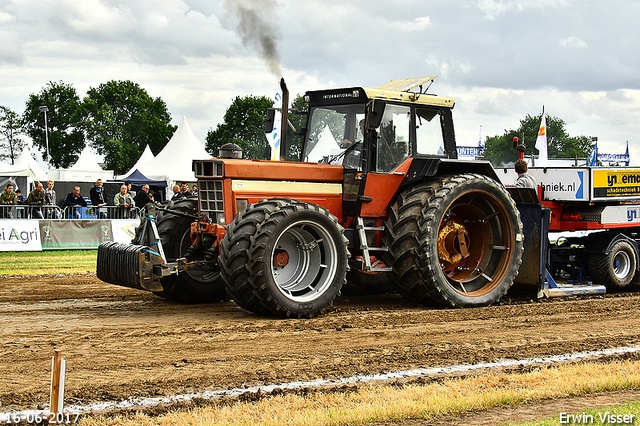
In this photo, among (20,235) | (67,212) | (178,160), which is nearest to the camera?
(20,235)

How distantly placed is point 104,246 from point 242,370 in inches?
137

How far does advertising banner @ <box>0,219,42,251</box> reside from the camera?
701 inches

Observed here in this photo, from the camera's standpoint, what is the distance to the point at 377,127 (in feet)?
28.3

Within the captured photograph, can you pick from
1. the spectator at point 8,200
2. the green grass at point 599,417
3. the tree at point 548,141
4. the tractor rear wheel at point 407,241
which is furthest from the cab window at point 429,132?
the tree at point 548,141

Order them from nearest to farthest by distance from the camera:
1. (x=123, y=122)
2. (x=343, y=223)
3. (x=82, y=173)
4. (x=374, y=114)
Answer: (x=374, y=114)
(x=343, y=223)
(x=82, y=173)
(x=123, y=122)

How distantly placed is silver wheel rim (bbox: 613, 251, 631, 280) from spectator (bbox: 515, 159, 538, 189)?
1.77 m

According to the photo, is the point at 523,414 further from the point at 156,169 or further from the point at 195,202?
the point at 156,169

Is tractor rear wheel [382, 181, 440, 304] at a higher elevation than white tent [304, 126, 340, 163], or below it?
below

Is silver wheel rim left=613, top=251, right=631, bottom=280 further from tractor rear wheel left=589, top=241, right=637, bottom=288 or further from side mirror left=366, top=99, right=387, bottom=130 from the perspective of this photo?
side mirror left=366, top=99, right=387, bottom=130

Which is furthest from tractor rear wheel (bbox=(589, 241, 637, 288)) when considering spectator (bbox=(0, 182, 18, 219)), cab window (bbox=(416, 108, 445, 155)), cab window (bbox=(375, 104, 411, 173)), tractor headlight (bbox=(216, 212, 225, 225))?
spectator (bbox=(0, 182, 18, 219))

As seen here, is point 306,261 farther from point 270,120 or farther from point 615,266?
point 615,266

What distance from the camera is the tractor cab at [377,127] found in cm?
873

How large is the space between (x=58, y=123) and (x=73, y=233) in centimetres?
6210

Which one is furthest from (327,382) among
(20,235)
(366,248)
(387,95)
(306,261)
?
(20,235)
